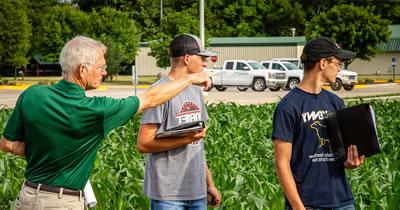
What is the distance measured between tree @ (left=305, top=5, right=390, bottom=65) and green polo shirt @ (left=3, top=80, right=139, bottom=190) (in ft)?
163

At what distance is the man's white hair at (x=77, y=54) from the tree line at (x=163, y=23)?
42.4 meters

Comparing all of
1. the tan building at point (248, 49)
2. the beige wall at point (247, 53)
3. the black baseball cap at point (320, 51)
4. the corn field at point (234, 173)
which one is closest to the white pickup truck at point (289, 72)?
the tan building at point (248, 49)

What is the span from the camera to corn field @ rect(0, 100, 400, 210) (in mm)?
6282

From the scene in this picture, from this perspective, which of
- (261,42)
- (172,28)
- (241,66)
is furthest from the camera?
(261,42)

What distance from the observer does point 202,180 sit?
4957 mm

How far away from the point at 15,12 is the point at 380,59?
35292 millimetres

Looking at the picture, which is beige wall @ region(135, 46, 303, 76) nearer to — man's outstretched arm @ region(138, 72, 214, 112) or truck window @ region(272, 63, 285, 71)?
truck window @ region(272, 63, 285, 71)

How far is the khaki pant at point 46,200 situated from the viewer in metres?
4.09

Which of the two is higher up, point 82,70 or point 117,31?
point 117,31

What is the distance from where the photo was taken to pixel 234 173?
23.7ft

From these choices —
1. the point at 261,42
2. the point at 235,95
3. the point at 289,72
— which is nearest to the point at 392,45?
the point at 261,42

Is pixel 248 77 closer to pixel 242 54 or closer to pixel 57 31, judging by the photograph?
pixel 57 31

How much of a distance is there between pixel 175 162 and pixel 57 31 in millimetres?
53986

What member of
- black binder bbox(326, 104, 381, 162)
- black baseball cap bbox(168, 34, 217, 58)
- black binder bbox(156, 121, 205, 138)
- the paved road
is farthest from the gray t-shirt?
the paved road
